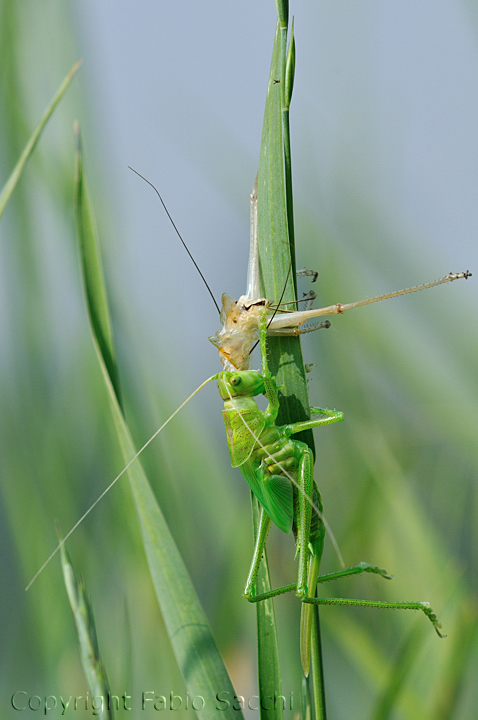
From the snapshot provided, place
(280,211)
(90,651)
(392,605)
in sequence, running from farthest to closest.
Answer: (392,605), (280,211), (90,651)

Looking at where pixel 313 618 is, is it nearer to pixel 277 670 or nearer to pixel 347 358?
pixel 277 670

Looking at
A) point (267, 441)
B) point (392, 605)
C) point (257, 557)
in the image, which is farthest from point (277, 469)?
point (392, 605)

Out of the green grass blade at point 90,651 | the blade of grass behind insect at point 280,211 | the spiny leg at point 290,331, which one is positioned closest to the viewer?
the green grass blade at point 90,651

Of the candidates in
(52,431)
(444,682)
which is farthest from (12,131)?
(444,682)

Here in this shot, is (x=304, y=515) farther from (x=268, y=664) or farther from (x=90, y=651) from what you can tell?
(x=90, y=651)

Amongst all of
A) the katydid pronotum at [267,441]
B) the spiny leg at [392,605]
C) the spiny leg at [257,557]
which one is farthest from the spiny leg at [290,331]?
the spiny leg at [392,605]

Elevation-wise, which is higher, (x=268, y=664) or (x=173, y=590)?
(x=173, y=590)

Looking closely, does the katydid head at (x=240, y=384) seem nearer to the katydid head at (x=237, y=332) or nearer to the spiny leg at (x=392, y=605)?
the katydid head at (x=237, y=332)
